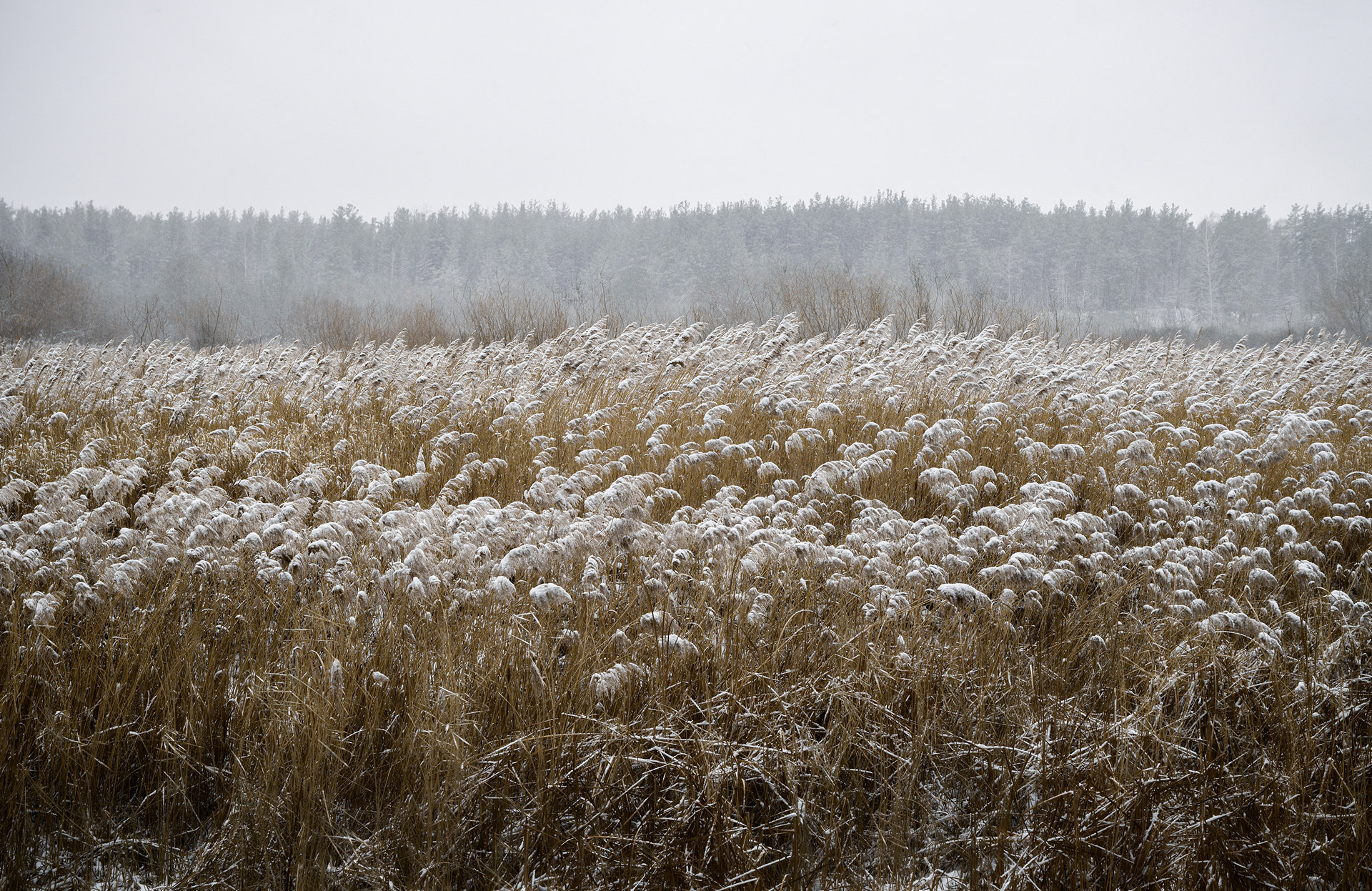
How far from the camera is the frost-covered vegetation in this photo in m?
1.66

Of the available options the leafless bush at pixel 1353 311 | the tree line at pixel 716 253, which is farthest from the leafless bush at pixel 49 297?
the leafless bush at pixel 1353 311

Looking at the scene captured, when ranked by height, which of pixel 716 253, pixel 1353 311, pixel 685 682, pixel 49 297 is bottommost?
pixel 685 682

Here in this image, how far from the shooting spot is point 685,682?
7.07ft

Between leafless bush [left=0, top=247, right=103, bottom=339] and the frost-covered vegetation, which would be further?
leafless bush [left=0, top=247, right=103, bottom=339]

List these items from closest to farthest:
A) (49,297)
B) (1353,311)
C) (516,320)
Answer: (516,320)
(1353,311)
(49,297)

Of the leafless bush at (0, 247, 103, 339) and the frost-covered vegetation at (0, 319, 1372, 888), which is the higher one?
the leafless bush at (0, 247, 103, 339)

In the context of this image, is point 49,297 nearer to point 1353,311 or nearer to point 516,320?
point 516,320

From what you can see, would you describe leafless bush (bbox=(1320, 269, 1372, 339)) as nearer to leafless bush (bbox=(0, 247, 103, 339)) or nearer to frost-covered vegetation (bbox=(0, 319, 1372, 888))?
frost-covered vegetation (bbox=(0, 319, 1372, 888))

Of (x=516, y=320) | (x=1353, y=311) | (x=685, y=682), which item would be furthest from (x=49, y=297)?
(x=1353, y=311)

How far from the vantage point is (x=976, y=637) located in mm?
2453

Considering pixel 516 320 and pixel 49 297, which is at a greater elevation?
pixel 49 297

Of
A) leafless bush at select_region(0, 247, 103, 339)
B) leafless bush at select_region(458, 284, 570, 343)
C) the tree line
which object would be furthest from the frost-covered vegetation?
the tree line

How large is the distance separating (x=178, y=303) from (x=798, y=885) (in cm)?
7460

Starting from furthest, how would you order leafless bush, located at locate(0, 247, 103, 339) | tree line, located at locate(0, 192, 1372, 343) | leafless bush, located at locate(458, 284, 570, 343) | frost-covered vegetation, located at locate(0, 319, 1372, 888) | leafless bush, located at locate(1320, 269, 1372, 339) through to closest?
tree line, located at locate(0, 192, 1372, 343) < leafless bush, located at locate(0, 247, 103, 339) < leafless bush, located at locate(1320, 269, 1372, 339) < leafless bush, located at locate(458, 284, 570, 343) < frost-covered vegetation, located at locate(0, 319, 1372, 888)
